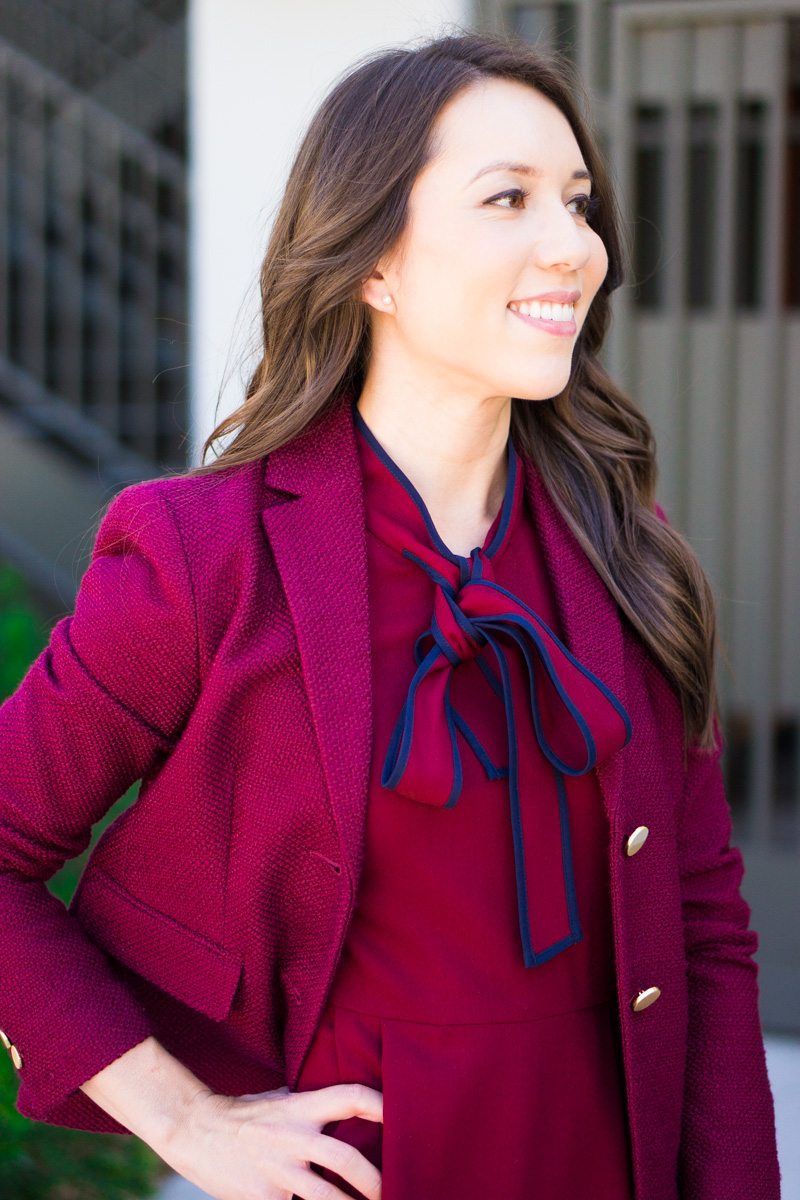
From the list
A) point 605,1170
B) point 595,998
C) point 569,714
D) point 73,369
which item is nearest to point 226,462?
point 569,714

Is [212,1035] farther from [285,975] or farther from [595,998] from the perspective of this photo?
[595,998]

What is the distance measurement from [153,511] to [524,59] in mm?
769

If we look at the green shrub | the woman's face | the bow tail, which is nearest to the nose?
the woman's face

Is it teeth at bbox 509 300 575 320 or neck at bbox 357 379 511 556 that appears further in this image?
neck at bbox 357 379 511 556

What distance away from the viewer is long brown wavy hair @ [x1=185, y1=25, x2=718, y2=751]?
5.06 feet

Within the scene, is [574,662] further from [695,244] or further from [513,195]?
[695,244]

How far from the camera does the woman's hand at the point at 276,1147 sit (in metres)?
1.37

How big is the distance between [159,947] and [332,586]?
49 cm

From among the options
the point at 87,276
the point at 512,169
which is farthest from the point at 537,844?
the point at 87,276

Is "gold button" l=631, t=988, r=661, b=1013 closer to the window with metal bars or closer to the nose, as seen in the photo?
the nose

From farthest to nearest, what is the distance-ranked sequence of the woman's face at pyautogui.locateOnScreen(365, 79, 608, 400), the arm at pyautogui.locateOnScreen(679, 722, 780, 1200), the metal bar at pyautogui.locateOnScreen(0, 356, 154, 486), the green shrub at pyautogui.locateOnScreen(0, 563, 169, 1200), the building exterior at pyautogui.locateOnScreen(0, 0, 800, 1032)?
1. the metal bar at pyautogui.locateOnScreen(0, 356, 154, 486)
2. the building exterior at pyautogui.locateOnScreen(0, 0, 800, 1032)
3. the green shrub at pyautogui.locateOnScreen(0, 563, 169, 1200)
4. the arm at pyautogui.locateOnScreen(679, 722, 780, 1200)
5. the woman's face at pyautogui.locateOnScreen(365, 79, 608, 400)

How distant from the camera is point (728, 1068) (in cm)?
162

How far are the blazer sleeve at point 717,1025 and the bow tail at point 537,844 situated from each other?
274 mm

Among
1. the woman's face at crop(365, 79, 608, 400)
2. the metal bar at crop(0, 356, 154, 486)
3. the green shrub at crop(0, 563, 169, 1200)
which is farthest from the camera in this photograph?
the metal bar at crop(0, 356, 154, 486)
